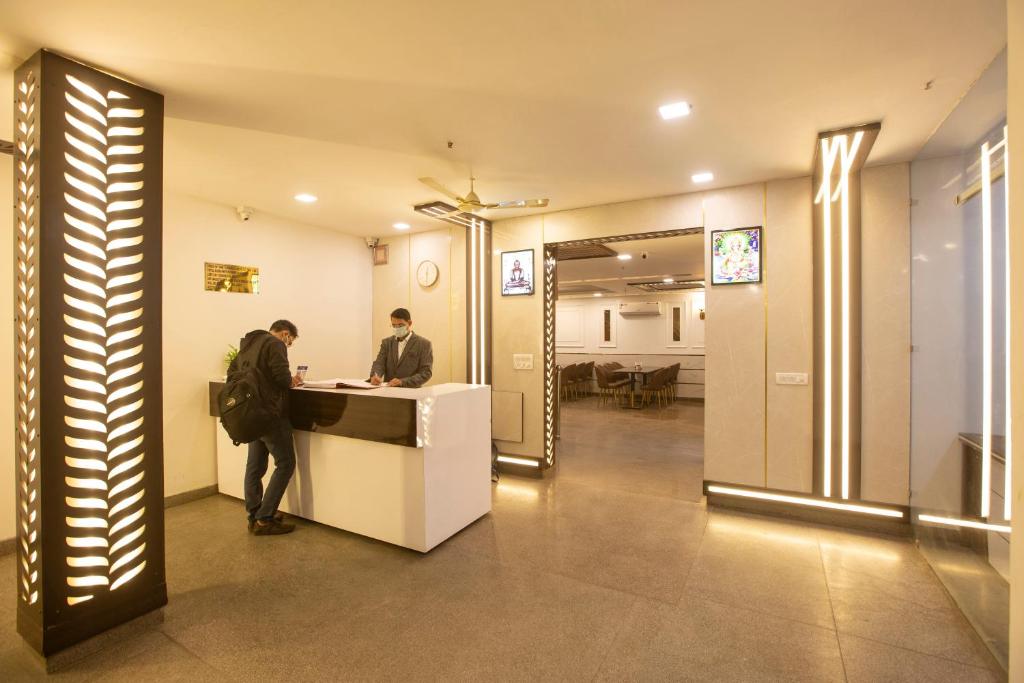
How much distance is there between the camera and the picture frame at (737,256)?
4074 millimetres

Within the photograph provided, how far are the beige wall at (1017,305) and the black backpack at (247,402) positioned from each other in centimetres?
387

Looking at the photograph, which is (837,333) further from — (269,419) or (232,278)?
(232,278)

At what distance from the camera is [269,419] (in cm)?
333

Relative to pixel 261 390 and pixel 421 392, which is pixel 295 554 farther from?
pixel 421 392

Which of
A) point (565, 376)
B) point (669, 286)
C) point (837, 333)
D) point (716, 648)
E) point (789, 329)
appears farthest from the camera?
point (669, 286)

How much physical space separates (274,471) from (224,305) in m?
2.03

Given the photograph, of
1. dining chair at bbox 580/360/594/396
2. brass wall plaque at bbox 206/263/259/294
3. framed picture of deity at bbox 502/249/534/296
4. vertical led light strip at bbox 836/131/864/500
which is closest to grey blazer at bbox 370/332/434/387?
framed picture of deity at bbox 502/249/534/296

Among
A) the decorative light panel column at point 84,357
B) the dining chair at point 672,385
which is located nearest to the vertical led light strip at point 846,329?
the decorative light panel column at point 84,357

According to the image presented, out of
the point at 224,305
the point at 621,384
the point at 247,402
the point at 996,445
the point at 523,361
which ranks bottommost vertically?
the point at 621,384

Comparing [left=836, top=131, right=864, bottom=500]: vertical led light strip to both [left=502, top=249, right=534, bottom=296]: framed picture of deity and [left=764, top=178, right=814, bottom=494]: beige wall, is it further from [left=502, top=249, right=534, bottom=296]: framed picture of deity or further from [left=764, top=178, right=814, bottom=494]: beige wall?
[left=502, top=249, right=534, bottom=296]: framed picture of deity

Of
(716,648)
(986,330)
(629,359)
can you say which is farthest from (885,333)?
(629,359)

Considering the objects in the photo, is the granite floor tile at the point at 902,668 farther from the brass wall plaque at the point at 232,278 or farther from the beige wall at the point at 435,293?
the brass wall plaque at the point at 232,278

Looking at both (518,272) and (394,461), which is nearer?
(394,461)

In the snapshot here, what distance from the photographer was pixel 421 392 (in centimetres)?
341
